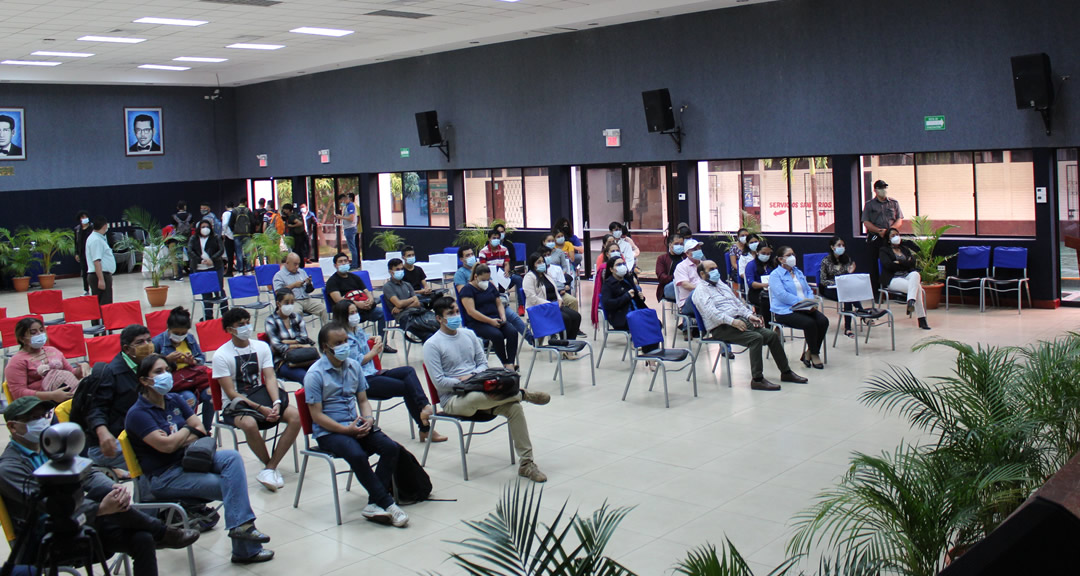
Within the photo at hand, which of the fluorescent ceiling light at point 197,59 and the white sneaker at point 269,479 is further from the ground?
the fluorescent ceiling light at point 197,59

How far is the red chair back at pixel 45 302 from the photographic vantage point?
12859mm

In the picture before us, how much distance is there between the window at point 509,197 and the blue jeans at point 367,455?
13261 mm

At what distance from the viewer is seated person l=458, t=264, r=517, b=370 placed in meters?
10.2

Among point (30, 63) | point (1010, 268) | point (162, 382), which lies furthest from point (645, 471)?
point (30, 63)

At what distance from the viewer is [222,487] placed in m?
5.61

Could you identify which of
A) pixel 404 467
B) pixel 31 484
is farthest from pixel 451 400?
pixel 31 484

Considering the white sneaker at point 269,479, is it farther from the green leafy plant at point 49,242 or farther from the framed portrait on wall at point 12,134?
the framed portrait on wall at point 12,134

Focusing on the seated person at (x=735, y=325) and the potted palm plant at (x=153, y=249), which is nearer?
the seated person at (x=735, y=325)

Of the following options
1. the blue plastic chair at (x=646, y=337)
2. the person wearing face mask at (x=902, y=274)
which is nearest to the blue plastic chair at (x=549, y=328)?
the blue plastic chair at (x=646, y=337)

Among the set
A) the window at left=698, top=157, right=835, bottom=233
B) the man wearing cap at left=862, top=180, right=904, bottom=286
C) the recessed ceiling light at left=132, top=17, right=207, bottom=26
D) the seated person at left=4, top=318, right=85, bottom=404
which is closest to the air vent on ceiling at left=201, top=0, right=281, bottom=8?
the recessed ceiling light at left=132, top=17, right=207, bottom=26

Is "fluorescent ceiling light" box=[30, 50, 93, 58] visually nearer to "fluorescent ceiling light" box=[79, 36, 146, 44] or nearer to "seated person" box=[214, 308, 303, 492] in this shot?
"fluorescent ceiling light" box=[79, 36, 146, 44]

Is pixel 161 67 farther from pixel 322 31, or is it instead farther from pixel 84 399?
pixel 84 399

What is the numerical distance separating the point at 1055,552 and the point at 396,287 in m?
9.87

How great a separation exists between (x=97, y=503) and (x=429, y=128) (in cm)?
1624
